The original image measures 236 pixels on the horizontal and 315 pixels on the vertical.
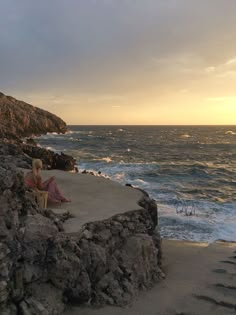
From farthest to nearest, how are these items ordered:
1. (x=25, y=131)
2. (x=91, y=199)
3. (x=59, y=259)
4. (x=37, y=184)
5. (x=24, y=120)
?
(x=24, y=120) → (x=25, y=131) → (x=91, y=199) → (x=37, y=184) → (x=59, y=259)

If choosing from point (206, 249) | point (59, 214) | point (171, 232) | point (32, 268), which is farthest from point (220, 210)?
point (32, 268)

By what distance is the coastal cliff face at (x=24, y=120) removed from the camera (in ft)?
203

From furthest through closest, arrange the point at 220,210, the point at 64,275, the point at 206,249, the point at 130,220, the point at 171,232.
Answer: the point at 220,210 → the point at 171,232 → the point at 206,249 → the point at 130,220 → the point at 64,275

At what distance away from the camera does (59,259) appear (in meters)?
7.36

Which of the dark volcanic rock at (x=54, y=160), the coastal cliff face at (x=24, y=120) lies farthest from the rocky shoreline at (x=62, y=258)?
the coastal cliff face at (x=24, y=120)

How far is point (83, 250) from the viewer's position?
7832 mm

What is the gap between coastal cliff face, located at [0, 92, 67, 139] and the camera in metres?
61.9

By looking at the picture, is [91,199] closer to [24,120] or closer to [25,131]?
[25,131]

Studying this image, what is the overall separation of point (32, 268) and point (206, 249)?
6.68m

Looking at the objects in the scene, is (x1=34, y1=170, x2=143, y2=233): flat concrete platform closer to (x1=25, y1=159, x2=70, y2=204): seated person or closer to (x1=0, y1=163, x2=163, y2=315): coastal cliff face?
(x1=25, y1=159, x2=70, y2=204): seated person

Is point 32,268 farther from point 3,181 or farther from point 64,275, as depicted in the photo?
point 3,181

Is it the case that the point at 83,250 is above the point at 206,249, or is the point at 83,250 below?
above

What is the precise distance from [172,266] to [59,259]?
3.88 m

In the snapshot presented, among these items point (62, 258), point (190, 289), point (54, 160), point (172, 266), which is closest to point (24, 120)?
point (54, 160)
